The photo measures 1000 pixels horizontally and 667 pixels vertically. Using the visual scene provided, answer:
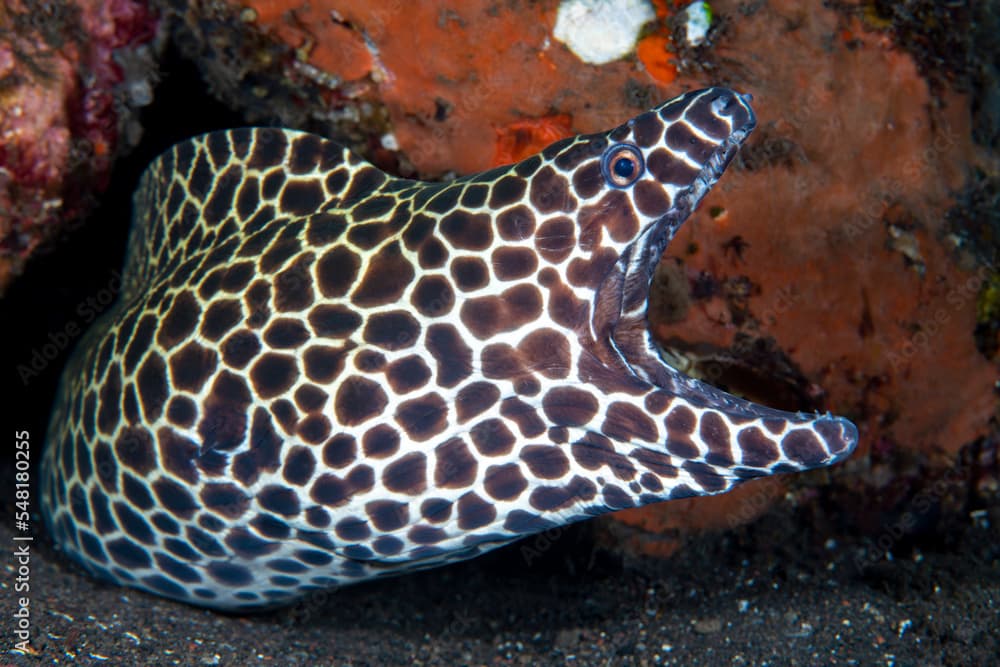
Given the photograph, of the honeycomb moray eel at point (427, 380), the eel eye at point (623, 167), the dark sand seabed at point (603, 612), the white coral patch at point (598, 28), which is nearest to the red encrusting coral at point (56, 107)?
the honeycomb moray eel at point (427, 380)

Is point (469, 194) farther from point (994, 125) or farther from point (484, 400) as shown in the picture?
point (994, 125)

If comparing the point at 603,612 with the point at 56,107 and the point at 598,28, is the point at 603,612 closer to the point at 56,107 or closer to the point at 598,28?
the point at 598,28

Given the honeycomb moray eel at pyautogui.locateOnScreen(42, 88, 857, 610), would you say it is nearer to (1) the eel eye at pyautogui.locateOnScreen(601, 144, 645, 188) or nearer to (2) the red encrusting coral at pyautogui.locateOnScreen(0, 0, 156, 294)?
(1) the eel eye at pyautogui.locateOnScreen(601, 144, 645, 188)

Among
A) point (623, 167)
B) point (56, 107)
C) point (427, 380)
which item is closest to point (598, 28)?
point (623, 167)

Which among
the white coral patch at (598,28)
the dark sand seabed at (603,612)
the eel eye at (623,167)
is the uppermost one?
the white coral patch at (598,28)

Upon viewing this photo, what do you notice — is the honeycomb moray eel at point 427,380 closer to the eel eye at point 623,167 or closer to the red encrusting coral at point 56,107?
the eel eye at point 623,167

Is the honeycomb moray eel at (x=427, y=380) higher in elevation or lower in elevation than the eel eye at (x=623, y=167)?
lower

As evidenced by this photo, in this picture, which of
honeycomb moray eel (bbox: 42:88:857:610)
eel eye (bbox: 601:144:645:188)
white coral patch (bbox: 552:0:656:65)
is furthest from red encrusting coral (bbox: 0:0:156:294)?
eel eye (bbox: 601:144:645:188)
